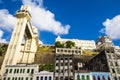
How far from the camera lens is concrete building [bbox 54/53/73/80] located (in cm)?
5488

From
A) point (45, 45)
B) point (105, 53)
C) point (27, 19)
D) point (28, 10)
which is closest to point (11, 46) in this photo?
point (27, 19)

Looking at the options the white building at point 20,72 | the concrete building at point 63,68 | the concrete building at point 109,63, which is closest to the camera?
the concrete building at point 63,68

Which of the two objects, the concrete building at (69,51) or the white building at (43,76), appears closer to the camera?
the white building at (43,76)

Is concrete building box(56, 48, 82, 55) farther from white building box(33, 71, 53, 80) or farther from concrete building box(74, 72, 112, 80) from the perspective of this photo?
white building box(33, 71, 53, 80)

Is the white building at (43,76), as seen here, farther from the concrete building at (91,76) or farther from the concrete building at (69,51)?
the concrete building at (69,51)

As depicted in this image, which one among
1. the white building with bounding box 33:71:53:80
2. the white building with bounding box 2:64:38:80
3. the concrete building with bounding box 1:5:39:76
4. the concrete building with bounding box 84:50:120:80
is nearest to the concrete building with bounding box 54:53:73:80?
the white building with bounding box 33:71:53:80

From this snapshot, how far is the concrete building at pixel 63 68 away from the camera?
54878 mm

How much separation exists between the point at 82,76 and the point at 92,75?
391 centimetres

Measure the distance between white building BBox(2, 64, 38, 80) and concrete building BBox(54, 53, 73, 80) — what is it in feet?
28.4

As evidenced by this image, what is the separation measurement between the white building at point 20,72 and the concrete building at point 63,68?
28.4 ft

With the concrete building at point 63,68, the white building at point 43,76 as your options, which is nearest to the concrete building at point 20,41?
the white building at point 43,76

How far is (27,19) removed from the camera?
284 ft

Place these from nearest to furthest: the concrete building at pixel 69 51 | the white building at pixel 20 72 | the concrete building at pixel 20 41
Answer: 1. the white building at pixel 20 72
2. the concrete building at pixel 20 41
3. the concrete building at pixel 69 51

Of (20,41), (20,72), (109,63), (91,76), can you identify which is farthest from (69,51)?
(20,72)
